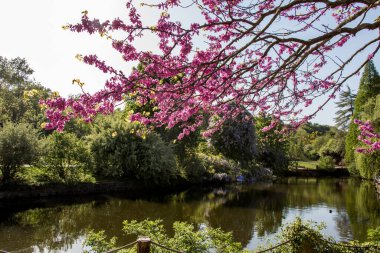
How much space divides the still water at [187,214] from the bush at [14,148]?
2.30 metres

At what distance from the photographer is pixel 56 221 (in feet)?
45.8

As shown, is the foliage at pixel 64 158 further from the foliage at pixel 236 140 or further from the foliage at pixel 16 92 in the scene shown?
the foliage at pixel 16 92

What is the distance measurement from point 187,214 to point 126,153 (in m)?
8.40

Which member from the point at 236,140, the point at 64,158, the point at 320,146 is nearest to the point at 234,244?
the point at 64,158

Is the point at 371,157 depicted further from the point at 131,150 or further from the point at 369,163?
the point at 131,150

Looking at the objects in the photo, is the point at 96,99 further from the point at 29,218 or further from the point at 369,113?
the point at 369,113

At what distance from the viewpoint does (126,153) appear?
2300cm

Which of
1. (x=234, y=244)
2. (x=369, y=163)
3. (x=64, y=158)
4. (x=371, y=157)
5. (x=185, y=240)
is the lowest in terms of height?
(x=234, y=244)

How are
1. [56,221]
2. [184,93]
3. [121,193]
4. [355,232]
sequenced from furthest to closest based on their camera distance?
[121,193], [56,221], [355,232], [184,93]

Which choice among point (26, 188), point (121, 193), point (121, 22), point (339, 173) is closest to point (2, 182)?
point (26, 188)

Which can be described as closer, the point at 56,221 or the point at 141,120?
the point at 141,120

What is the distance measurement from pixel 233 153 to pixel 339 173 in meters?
16.9

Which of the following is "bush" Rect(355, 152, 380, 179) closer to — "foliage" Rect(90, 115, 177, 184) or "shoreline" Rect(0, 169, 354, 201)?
"shoreline" Rect(0, 169, 354, 201)

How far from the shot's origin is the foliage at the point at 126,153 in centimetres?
2281
